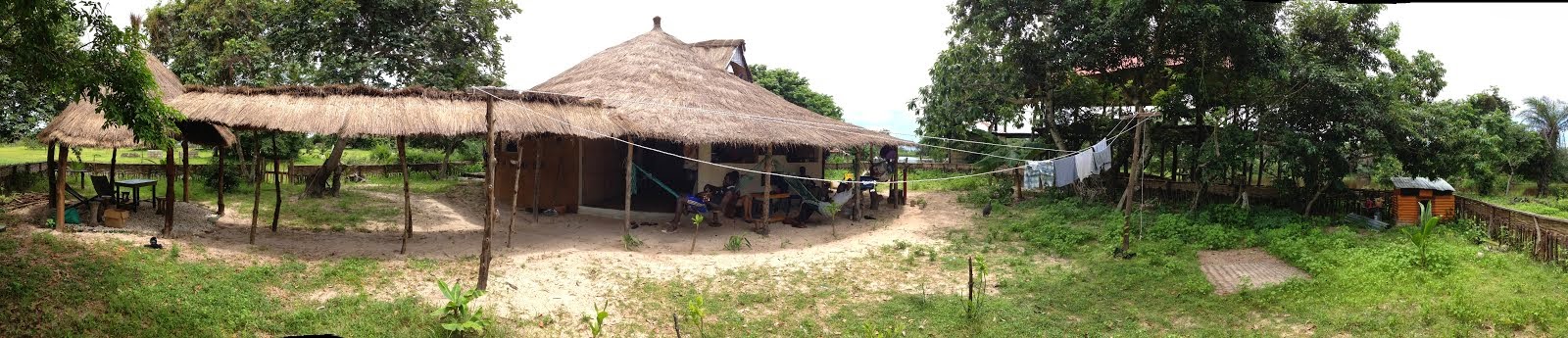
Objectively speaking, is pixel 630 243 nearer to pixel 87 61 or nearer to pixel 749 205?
pixel 749 205

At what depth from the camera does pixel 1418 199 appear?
1132 centimetres

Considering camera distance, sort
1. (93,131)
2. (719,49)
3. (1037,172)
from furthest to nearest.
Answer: (719,49), (1037,172), (93,131)

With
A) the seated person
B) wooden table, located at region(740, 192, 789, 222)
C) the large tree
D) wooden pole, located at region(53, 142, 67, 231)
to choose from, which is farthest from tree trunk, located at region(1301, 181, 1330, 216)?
wooden pole, located at region(53, 142, 67, 231)

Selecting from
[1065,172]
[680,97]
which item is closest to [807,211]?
[680,97]

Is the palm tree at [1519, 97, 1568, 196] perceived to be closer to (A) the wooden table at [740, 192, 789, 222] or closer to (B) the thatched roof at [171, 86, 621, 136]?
(A) the wooden table at [740, 192, 789, 222]

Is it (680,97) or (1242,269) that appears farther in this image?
(680,97)

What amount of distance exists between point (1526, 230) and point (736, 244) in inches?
367

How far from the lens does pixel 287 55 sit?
14.5 metres

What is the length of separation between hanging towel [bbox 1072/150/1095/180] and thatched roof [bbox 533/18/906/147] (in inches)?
139

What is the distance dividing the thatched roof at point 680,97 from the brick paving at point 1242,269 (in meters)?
5.50

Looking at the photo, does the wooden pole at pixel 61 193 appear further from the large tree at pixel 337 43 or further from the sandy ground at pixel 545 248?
the large tree at pixel 337 43

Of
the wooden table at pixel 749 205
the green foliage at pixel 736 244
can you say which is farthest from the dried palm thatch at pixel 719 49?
the green foliage at pixel 736 244

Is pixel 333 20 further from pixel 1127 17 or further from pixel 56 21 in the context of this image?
pixel 1127 17

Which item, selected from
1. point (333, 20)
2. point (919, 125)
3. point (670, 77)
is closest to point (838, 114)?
point (919, 125)
